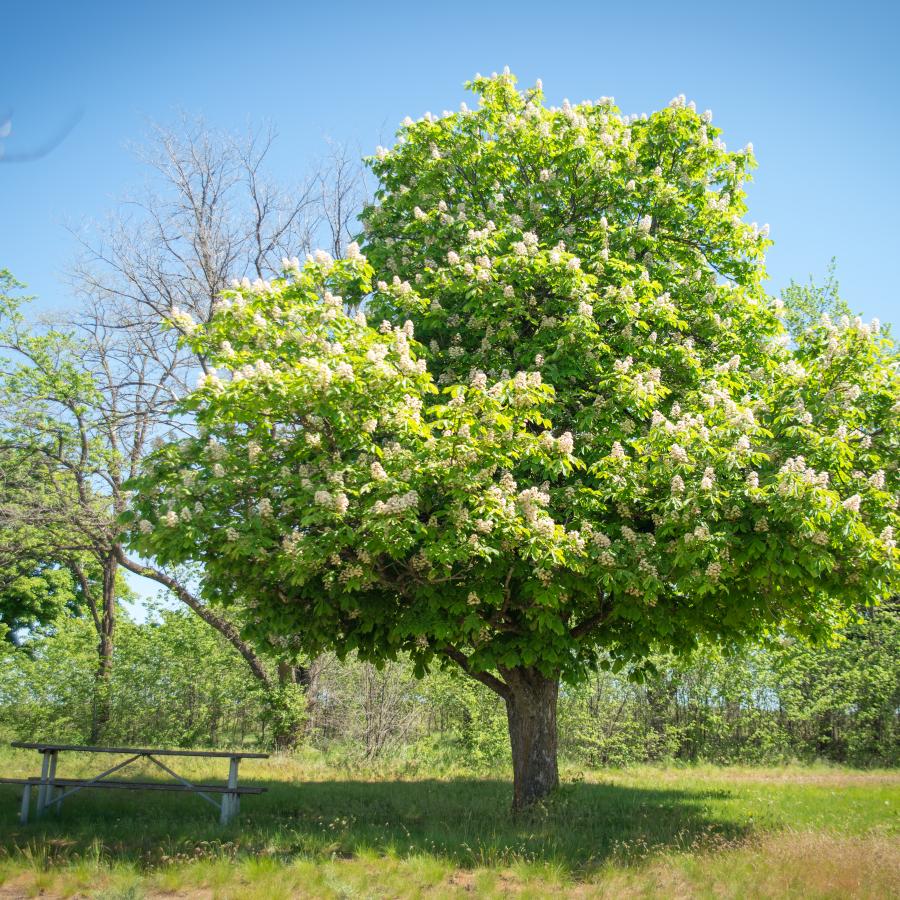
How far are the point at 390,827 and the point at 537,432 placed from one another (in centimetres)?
587

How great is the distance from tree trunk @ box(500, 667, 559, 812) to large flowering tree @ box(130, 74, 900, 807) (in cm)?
3

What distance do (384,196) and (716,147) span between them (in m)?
5.69

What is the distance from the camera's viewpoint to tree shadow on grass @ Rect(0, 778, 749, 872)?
27.6 ft

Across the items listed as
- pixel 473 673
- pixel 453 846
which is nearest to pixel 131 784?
pixel 453 846

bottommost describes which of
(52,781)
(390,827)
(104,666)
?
(390,827)

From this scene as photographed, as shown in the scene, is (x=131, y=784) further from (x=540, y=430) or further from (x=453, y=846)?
(x=540, y=430)

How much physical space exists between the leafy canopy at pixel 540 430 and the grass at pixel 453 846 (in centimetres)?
218

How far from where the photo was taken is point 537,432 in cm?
1102

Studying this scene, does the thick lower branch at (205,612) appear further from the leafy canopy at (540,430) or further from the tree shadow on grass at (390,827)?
the leafy canopy at (540,430)

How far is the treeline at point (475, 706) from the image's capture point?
2030 centimetres

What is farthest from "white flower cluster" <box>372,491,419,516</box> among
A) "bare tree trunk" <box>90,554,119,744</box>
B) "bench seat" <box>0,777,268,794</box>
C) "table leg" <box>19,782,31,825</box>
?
"bare tree trunk" <box>90,554,119,744</box>

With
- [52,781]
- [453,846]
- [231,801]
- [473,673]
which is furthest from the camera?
[473,673]

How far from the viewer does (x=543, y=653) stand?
374 inches

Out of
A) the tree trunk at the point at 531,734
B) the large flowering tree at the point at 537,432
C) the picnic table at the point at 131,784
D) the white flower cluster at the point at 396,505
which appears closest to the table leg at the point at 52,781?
the picnic table at the point at 131,784
